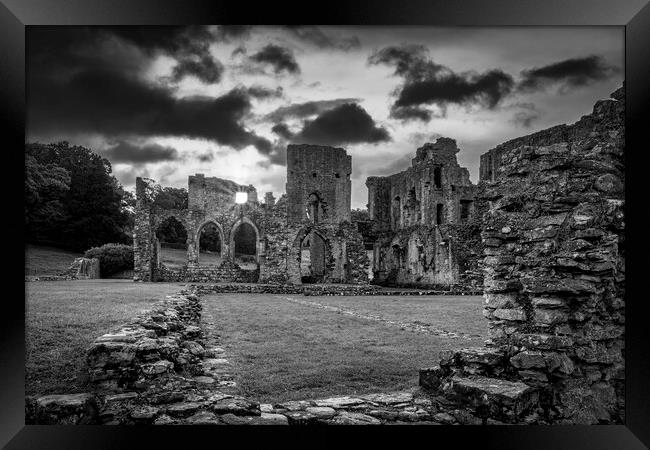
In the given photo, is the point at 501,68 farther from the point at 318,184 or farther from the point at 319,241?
the point at 319,241

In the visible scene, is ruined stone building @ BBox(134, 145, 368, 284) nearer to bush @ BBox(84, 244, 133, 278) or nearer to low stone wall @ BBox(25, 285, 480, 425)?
bush @ BBox(84, 244, 133, 278)

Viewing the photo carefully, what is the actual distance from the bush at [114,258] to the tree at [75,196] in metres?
12.0

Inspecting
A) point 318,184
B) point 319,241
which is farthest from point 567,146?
point 319,241

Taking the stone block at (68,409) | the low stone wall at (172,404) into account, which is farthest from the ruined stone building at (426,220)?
the stone block at (68,409)

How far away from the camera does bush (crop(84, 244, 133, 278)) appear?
2736cm

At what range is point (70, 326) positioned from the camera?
655 centimetres

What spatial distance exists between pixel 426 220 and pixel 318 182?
27.3ft

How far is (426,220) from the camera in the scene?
30.4 meters

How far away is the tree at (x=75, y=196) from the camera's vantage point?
890cm

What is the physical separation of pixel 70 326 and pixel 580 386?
7056 millimetres

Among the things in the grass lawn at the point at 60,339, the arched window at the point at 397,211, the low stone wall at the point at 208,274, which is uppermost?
the arched window at the point at 397,211

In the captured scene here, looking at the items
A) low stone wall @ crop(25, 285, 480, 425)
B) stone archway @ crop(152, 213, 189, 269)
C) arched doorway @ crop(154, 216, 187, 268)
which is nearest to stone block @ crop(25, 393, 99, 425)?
low stone wall @ crop(25, 285, 480, 425)

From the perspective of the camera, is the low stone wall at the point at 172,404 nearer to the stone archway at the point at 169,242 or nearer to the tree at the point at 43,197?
the tree at the point at 43,197

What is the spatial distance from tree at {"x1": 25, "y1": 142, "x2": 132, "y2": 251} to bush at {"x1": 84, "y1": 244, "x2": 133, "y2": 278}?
12043mm
